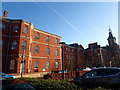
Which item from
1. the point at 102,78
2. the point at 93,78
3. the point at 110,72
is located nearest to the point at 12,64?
the point at 93,78

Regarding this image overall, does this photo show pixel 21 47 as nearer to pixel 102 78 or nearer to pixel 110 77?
pixel 102 78

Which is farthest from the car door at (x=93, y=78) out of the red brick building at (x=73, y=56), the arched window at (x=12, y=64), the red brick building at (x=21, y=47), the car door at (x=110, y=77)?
the red brick building at (x=73, y=56)

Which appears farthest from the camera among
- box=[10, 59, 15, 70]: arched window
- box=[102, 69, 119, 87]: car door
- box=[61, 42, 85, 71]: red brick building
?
box=[61, 42, 85, 71]: red brick building

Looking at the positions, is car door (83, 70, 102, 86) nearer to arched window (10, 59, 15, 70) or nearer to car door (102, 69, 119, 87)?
car door (102, 69, 119, 87)

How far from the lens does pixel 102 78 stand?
7.09 metres

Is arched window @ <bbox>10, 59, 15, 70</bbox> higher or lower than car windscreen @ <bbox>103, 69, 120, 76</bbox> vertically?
lower

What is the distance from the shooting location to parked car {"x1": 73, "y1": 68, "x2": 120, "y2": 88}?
6.64 meters

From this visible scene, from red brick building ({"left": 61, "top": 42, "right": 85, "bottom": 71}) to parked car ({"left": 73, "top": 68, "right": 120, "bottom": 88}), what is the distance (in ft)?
90.9

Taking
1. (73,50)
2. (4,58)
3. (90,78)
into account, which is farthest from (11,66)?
(73,50)

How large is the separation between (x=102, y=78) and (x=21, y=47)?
17.7m

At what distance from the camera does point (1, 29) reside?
20.3 meters

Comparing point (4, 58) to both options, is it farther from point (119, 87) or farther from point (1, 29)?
point (119, 87)

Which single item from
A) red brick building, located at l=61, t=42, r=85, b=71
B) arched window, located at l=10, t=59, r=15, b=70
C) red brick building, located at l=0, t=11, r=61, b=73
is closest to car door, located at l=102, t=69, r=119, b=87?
red brick building, located at l=0, t=11, r=61, b=73

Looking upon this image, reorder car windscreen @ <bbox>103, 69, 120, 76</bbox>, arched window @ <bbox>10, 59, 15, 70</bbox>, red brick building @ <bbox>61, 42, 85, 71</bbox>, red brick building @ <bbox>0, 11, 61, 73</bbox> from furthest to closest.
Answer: red brick building @ <bbox>61, 42, 85, 71</bbox>, red brick building @ <bbox>0, 11, 61, 73</bbox>, arched window @ <bbox>10, 59, 15, 70</bbox>, car windscreen @ <bbox>103, 69, 120, 76</bbox>
